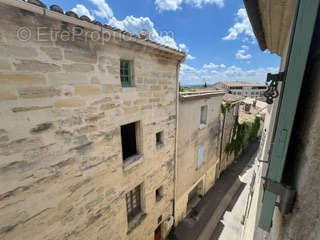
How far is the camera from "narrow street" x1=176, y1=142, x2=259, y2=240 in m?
7.66

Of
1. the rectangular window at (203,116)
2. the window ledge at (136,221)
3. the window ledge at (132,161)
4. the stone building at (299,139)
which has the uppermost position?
the stone building at (299,139)

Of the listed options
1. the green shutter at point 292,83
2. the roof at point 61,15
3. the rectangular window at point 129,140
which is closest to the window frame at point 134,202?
the rectangular window at point 129,140

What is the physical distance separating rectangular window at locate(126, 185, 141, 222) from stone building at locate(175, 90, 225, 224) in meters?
2.39

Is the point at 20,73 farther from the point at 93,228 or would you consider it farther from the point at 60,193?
the point at 93,228

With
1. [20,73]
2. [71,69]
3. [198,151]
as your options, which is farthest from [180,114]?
[20,73]

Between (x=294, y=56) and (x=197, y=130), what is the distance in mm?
6859

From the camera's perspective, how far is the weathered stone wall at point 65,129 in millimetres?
2258

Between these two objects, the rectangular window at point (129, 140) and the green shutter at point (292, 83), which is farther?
the rectangular window at point (129, 140)

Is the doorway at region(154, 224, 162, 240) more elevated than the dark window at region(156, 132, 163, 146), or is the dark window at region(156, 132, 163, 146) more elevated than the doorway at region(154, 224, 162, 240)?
the dark window at region(156, 132, 163, 146)

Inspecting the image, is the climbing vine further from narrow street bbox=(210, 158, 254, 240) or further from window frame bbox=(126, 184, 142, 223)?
window frame bbox=(126, 184, 142, 223)

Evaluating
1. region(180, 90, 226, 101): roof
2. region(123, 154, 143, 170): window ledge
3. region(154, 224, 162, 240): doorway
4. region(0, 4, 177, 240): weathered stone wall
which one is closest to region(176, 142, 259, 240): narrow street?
region(154, 224, 162, 240): doorway

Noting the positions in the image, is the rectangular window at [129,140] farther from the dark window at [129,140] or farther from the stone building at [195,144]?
the stone building at [195,144]

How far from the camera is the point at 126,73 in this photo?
157 inches

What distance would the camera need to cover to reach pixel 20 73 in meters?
2.25
